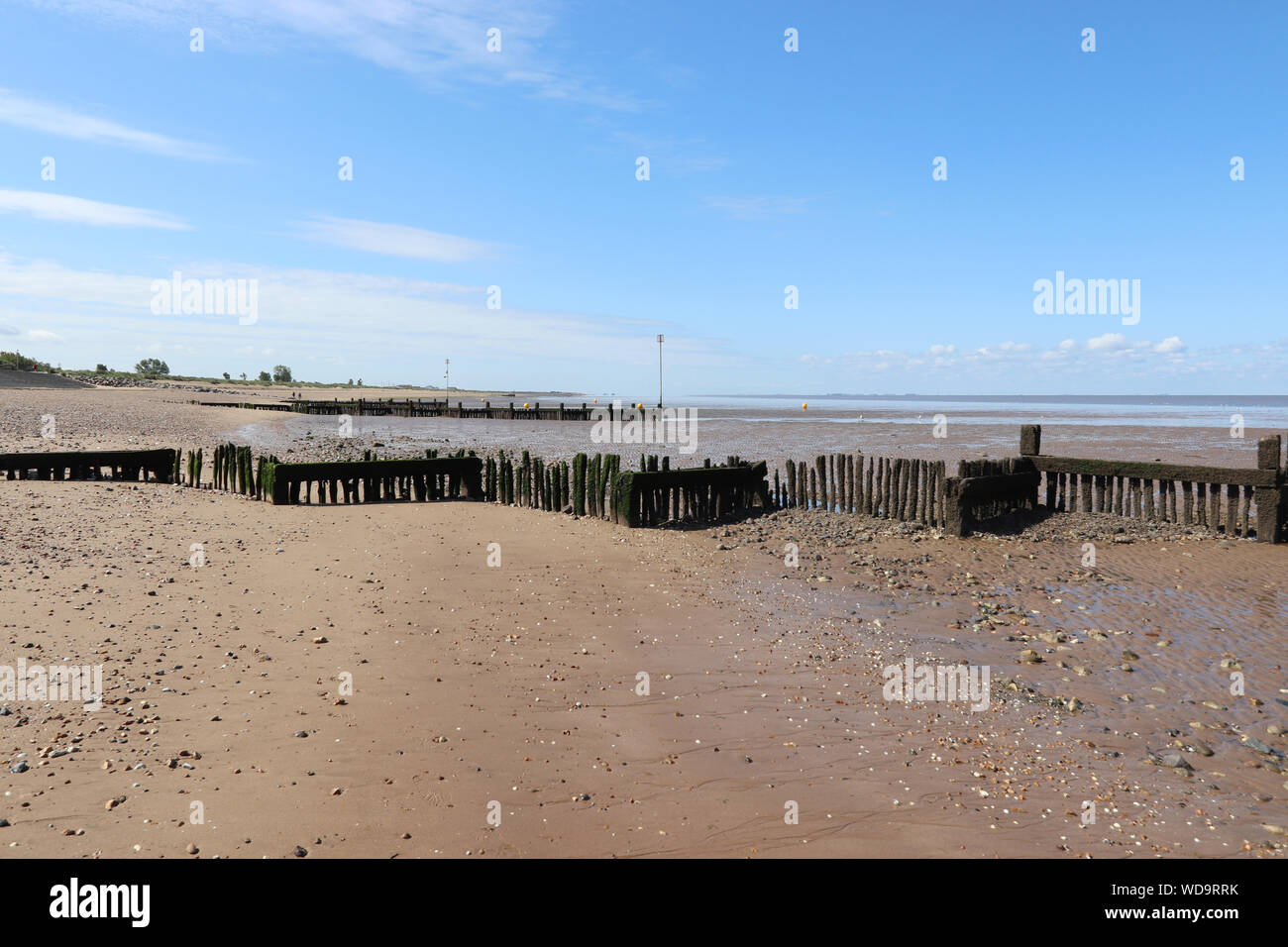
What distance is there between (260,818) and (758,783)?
11.4 ft

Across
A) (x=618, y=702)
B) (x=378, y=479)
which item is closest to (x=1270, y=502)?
(x=618, y=702)

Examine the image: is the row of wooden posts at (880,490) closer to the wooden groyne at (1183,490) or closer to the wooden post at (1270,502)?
the wooden groyne at (1183,490)

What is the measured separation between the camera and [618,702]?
711cm

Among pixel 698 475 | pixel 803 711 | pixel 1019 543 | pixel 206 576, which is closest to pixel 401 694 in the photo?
pixel 803 711

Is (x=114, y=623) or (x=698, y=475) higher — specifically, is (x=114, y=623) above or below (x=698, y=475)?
below

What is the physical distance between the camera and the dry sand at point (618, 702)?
200 inches

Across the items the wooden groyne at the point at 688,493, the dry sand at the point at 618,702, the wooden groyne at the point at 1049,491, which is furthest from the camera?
the wooden groyne at the point at 688,493

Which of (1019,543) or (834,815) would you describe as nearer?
(834,815)

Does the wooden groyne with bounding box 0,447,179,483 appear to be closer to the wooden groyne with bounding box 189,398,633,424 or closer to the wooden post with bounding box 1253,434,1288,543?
the wooden post with bounding box 1253,434,1288,543

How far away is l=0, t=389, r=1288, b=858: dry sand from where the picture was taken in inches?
200

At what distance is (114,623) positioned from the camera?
8359 mm

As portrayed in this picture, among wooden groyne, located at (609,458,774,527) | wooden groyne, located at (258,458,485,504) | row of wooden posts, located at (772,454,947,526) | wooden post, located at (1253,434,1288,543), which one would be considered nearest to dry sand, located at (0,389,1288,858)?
wooden post, located at (1253,434,1288,543)

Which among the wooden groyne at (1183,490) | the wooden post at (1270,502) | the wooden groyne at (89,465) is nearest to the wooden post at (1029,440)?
the wooden groyne at (1183,490)
